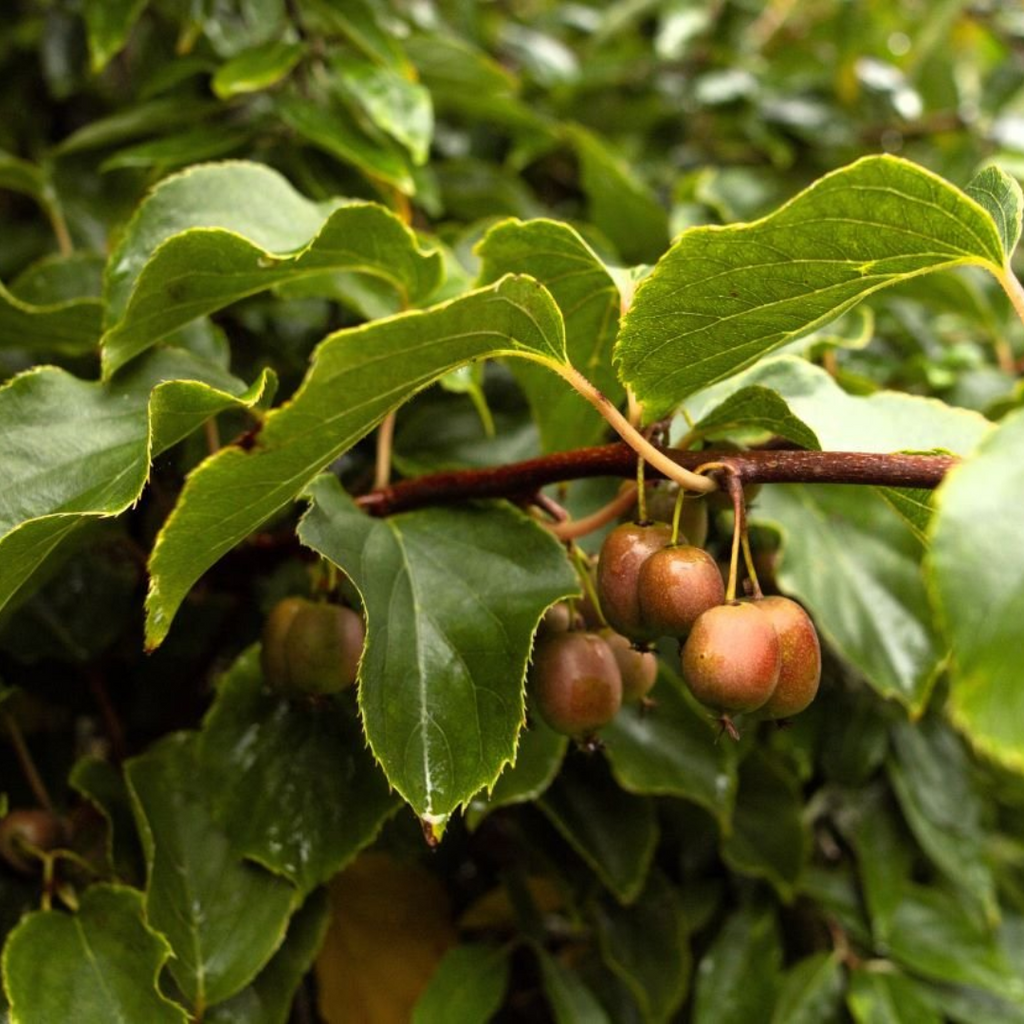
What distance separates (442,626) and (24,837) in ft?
1.25

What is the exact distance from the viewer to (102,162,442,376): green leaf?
0.61 m

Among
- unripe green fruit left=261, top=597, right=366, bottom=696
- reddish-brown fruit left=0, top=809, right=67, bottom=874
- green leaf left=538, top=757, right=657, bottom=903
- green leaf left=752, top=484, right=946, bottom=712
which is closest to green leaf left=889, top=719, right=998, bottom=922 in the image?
green leaf left=752, top=484, right=946, bottom=712

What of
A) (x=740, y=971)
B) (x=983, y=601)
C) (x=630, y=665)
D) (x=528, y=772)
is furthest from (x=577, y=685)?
(x=740, y=971)

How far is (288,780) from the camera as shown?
0.73 meters

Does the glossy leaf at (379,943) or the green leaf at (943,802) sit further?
the green leaf at (943,802)

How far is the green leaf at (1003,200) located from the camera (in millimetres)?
532

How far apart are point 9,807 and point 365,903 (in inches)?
12.1

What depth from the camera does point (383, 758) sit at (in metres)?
0.55

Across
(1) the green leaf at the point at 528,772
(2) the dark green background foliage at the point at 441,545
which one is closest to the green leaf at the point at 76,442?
(2) the dark green background foliage at the point at 441,545

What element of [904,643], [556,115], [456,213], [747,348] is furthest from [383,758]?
[556,115]

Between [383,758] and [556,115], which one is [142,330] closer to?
[383,758]

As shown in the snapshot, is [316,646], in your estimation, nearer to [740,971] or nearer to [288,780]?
[288,780]

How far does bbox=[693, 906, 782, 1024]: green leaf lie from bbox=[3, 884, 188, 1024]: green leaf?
551mm

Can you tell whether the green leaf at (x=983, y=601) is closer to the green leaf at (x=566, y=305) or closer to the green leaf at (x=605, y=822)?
the green leaf at (x=566, y=305)
